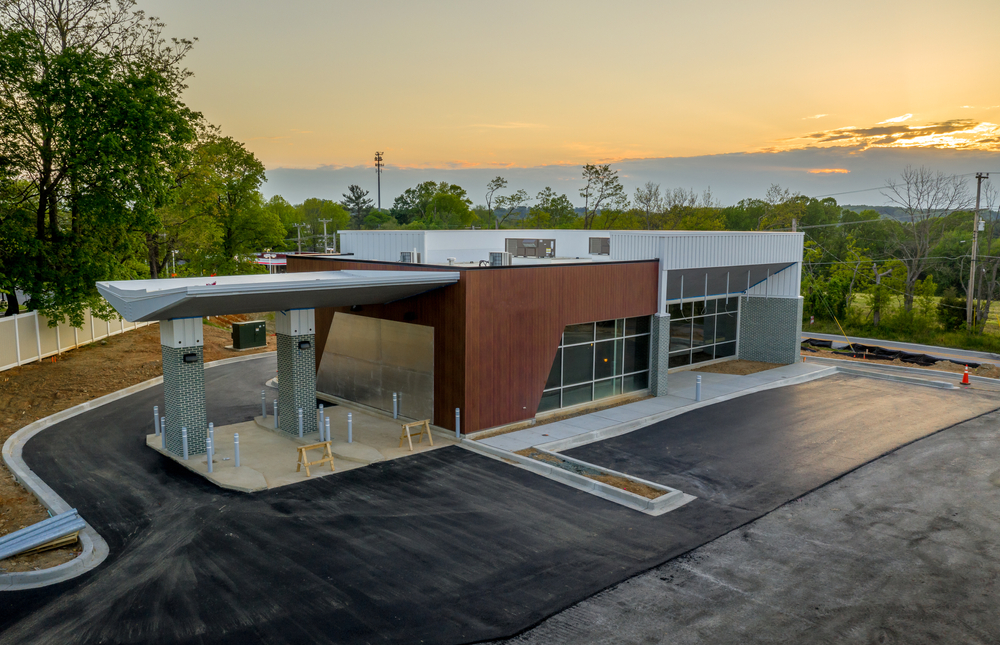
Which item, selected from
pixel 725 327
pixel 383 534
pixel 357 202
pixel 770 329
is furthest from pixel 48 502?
pixel 357 202

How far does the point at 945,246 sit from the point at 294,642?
2931 inches

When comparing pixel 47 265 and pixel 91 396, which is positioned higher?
pixel 47 265

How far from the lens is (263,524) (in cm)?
1241

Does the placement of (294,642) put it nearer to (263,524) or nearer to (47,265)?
(263,524)

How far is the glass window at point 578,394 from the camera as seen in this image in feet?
68.9

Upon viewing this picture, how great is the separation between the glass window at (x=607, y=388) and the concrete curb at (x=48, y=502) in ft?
47.9

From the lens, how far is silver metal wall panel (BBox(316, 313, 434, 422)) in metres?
19.2

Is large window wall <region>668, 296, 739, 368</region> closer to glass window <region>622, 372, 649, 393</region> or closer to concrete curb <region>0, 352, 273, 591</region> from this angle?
glass window <region>622, 372, 649, 393</region>

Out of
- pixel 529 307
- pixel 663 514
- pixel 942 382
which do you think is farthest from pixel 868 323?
pixel 663 514

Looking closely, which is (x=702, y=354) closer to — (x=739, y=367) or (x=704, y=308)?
(x=739, y=367)

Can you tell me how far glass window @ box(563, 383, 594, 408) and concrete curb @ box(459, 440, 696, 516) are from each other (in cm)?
465

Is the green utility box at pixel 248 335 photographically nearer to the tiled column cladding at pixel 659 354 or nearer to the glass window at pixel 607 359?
the glass window at pixel 607 359

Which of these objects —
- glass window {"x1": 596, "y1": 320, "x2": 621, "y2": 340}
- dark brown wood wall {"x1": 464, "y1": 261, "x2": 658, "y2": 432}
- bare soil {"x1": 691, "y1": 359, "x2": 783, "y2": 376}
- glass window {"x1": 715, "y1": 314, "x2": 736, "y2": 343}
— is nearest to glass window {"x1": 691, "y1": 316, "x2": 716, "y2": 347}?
glass window {"x1": 715, "y1": 314, "x2": 736, "y2": 343}

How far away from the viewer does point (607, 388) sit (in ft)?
73.2
